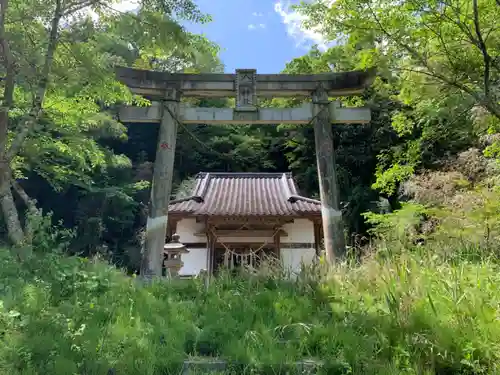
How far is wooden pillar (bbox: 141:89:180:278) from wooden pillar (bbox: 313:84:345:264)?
2.40 meters

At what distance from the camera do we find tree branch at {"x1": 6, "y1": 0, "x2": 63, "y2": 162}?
5.05 m

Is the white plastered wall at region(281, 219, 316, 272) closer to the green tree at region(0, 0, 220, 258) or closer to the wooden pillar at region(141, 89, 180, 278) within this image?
the wooden pillar at region(141, 89, 180, 278)

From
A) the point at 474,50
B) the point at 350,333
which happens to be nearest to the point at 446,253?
the point at 350,333

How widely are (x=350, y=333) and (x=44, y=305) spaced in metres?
2.57

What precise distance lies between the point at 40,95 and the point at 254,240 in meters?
7.04

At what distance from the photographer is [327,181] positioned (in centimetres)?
660

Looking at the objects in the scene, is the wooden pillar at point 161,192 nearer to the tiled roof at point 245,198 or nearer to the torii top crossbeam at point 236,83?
the torii top crossbeam at point 236,83

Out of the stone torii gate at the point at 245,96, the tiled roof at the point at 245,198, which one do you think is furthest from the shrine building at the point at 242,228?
the stone torii gate at the point at 245,96

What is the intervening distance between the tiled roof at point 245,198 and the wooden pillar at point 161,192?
12.6 feet

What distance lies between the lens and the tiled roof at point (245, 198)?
35.0 feet

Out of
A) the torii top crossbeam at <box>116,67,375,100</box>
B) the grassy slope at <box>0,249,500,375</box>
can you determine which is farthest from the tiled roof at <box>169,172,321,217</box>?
the grassy slope at <box>0,249,500,375</box>

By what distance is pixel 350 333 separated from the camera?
323cm

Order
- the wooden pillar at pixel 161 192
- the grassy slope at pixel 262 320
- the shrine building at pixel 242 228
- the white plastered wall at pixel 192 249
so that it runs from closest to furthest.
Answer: the grassy slope at pixel 262 320
the wooden pillar at pixel 161 192
the shrine building at pixel 242 228
the white plastered wall at pixel 192 249

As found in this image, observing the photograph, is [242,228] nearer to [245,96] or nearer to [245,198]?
[245,198]
